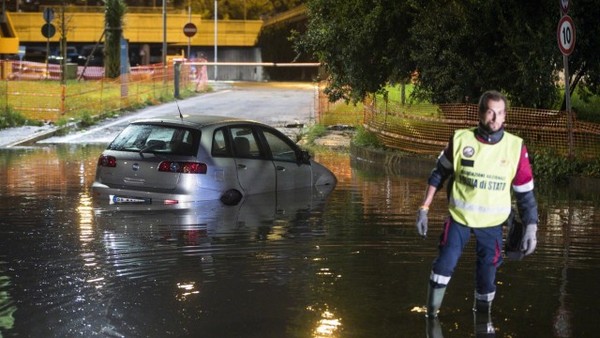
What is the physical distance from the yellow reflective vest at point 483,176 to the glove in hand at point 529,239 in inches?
7.9

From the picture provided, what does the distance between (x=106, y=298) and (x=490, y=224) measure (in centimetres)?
312

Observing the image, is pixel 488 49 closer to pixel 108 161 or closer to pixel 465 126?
pixel 465 126

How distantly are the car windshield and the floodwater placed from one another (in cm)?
83

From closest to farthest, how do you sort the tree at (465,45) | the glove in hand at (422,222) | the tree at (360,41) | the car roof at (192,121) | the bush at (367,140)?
the glove in hand at (422,222) < the car roof at (192,121) < the tree at (465,45) < the tree at (360,41) < the bush at (367,140)

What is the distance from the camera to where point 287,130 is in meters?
30.9

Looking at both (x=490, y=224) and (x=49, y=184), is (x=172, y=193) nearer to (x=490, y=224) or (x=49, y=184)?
(x=49, y=184)

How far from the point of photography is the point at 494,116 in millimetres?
7730

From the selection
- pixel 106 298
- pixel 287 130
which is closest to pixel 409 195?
pixel 106 298

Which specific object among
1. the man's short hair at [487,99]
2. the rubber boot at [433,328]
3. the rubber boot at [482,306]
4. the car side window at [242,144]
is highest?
the man's short hair at [487,99]

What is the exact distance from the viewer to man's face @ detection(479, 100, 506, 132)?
7715 mm

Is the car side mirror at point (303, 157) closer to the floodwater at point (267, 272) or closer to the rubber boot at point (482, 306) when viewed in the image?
the floodwater at point (267, 272)

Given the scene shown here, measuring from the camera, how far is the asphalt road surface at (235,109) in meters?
30.0

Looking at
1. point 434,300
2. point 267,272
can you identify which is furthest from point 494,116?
point 267,272

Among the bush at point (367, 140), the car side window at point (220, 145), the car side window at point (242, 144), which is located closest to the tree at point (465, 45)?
the bush at point (367, 140)
